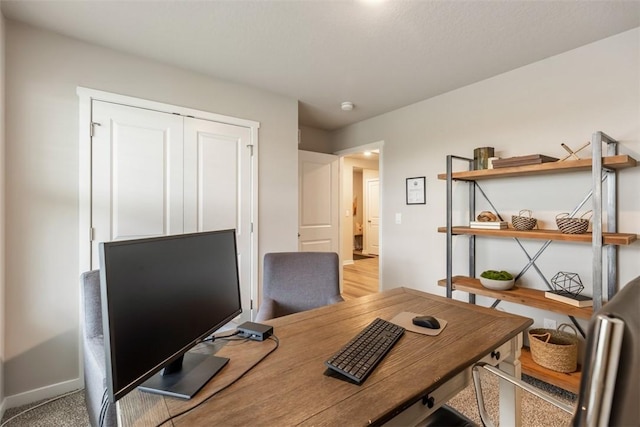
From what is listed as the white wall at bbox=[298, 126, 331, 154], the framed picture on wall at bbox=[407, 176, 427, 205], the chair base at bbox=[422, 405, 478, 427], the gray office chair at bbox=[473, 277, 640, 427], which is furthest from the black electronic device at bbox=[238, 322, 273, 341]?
the white wall at bbox=[298, 126, 331, 154]

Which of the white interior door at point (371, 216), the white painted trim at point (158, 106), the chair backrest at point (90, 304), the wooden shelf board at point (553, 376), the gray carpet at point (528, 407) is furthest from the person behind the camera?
the white interior door at point (371, 216)

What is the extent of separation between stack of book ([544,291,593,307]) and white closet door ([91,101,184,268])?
9.35ft

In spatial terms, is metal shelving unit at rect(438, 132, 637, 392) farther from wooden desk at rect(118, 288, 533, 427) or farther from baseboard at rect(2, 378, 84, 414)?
baseboard at rect(2, 378, 84, 414)

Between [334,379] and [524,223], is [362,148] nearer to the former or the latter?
[524,223]

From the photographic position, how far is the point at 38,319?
195 centimetres

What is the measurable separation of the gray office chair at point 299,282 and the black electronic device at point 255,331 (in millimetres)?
916

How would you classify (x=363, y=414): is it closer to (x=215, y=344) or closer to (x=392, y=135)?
(x=215, y=344)

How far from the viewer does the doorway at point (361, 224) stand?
5154 mm

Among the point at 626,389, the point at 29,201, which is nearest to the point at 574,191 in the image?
the point at 626,389

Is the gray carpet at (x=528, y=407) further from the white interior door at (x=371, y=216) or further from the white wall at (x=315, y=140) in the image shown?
the white interior door at (x=371, y=216)

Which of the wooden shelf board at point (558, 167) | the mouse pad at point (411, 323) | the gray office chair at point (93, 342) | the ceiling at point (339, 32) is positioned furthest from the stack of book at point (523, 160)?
the gray office chair at point (93, 342)

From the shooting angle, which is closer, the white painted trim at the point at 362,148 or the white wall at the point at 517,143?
the white wall at the point at 517,143

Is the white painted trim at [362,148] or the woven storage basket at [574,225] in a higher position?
the white painted trim at [362,148]

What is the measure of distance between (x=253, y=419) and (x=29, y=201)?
7.16 ft
